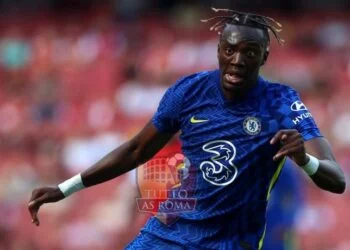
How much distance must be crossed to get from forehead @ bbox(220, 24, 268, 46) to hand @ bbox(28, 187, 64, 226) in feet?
4.52

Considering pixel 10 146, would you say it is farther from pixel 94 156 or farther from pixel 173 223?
pixel 173 223

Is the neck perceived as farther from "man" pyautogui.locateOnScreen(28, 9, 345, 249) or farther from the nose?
the nose

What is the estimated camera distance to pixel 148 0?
21266 mm

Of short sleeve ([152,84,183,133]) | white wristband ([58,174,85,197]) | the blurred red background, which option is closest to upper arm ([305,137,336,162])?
short sleeve ([152,84,183,133])

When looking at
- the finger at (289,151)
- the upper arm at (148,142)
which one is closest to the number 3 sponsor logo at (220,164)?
the upper arm at (148,142)

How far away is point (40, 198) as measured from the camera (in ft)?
21.9

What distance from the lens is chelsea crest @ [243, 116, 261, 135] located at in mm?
6316

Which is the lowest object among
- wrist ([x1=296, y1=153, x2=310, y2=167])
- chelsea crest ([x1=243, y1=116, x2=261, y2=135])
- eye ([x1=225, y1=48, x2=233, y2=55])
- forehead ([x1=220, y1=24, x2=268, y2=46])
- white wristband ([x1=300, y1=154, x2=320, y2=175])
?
white wristband ([x1=300, y1=154, x2=320, y2=175])

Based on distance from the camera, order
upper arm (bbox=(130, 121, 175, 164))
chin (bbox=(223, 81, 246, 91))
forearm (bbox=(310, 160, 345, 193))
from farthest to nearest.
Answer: upper arm (bbox=(130, 121, 175, 164)) → chin (bbox=(223, 81, 246, 91)) → forearm (bbox=(310, 160, 345, 193))

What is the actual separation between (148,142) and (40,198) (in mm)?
710

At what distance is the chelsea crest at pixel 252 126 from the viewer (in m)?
6.32

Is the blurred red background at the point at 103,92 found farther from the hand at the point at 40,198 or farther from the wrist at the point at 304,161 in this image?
the wrist at the point at 304,161

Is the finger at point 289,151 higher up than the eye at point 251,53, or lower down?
lower down

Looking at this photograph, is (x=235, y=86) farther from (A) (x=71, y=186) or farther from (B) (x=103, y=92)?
(B) (x=103, y=92)
